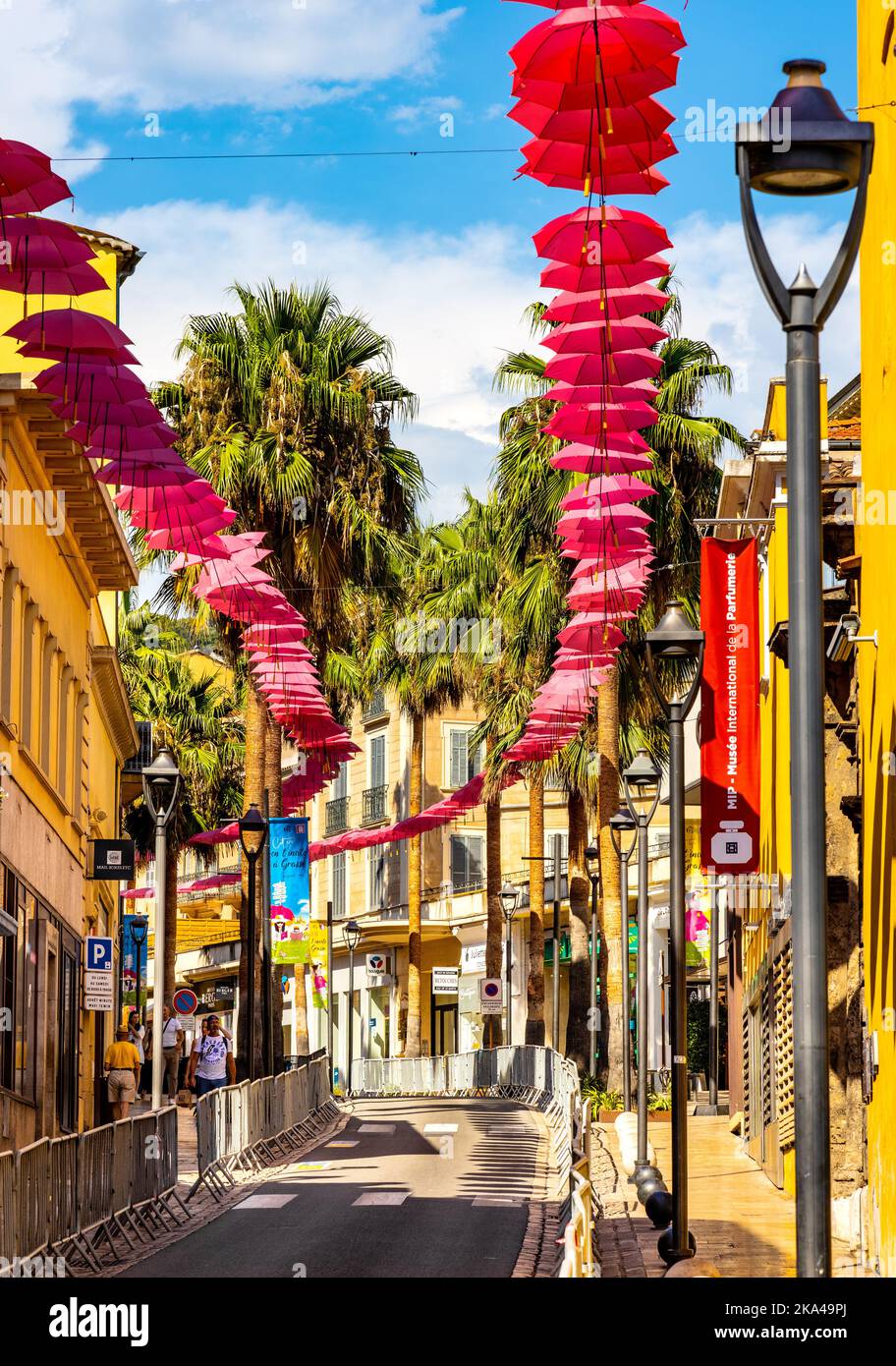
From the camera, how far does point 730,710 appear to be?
1030 inches

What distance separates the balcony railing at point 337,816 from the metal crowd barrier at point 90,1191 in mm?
60924

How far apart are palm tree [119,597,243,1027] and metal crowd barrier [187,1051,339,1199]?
69.7 feet

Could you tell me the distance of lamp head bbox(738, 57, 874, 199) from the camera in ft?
26.5

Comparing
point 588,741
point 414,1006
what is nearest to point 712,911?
point 588,741

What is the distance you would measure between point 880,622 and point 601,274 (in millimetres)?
3441

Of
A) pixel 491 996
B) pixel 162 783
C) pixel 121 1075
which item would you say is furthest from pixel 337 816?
pixel 162 783

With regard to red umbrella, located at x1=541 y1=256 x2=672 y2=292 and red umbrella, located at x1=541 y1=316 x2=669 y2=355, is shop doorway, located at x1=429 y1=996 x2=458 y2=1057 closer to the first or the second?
red umbrella, located at x1=541 y1=316 x2=669 y2=355

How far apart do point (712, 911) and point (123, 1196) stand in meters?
30.2

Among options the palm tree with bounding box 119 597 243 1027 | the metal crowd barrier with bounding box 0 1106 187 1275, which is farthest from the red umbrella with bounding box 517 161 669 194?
the palm tree with bounding box 119 597 243 1027

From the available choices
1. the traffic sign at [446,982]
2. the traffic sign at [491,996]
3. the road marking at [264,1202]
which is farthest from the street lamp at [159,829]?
the traffic sign at [446,982]

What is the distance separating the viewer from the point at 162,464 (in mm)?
17016

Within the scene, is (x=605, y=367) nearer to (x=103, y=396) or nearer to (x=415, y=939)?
(x=103, y=396)

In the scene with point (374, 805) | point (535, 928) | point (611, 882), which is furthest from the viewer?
point (374, 805)
